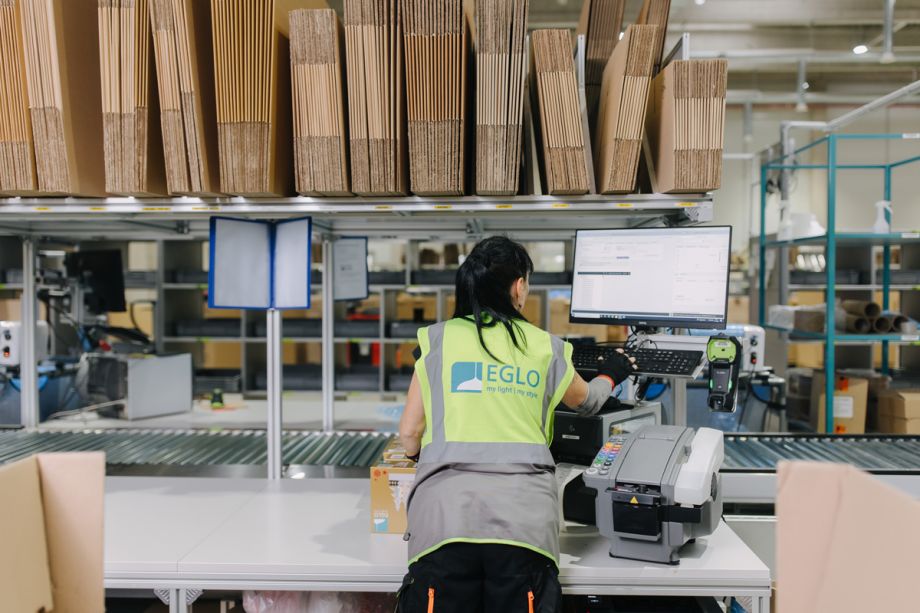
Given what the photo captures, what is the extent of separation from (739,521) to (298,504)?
1.60m

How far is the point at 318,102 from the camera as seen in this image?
2104 mm

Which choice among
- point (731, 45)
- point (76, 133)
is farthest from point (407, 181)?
point (731, 45)

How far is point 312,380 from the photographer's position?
19.0 feet

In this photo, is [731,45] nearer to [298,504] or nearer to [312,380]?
[312,380]

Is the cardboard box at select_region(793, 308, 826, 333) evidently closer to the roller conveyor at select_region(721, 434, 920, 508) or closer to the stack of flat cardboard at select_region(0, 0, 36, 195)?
the roller conveyor at select_region(721, 434, 920, 508)

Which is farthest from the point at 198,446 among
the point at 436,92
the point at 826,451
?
the point at 826,451

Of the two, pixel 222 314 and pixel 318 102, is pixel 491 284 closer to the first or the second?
pixel 318 102

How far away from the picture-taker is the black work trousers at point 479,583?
4.92 ft

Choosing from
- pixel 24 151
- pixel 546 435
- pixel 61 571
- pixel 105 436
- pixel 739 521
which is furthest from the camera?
pixel 105 436

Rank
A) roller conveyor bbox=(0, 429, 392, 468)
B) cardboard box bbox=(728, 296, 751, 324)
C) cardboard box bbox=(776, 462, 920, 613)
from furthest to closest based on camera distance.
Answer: cardboard box bbox=(728, 296, 751, 324), roller conveyor bbox=(0, 429, 392, 468), cardboard box bbox=(776, 462, 920, 613)

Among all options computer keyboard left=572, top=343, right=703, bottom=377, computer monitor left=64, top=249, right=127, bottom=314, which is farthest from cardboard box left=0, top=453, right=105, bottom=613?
computer monitor left=64, top=249, right=127, bottom=314

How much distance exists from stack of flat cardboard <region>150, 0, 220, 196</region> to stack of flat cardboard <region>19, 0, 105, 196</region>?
1.06 feet

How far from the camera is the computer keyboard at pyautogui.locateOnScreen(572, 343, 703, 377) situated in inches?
82.6

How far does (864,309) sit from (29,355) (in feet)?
16.6
